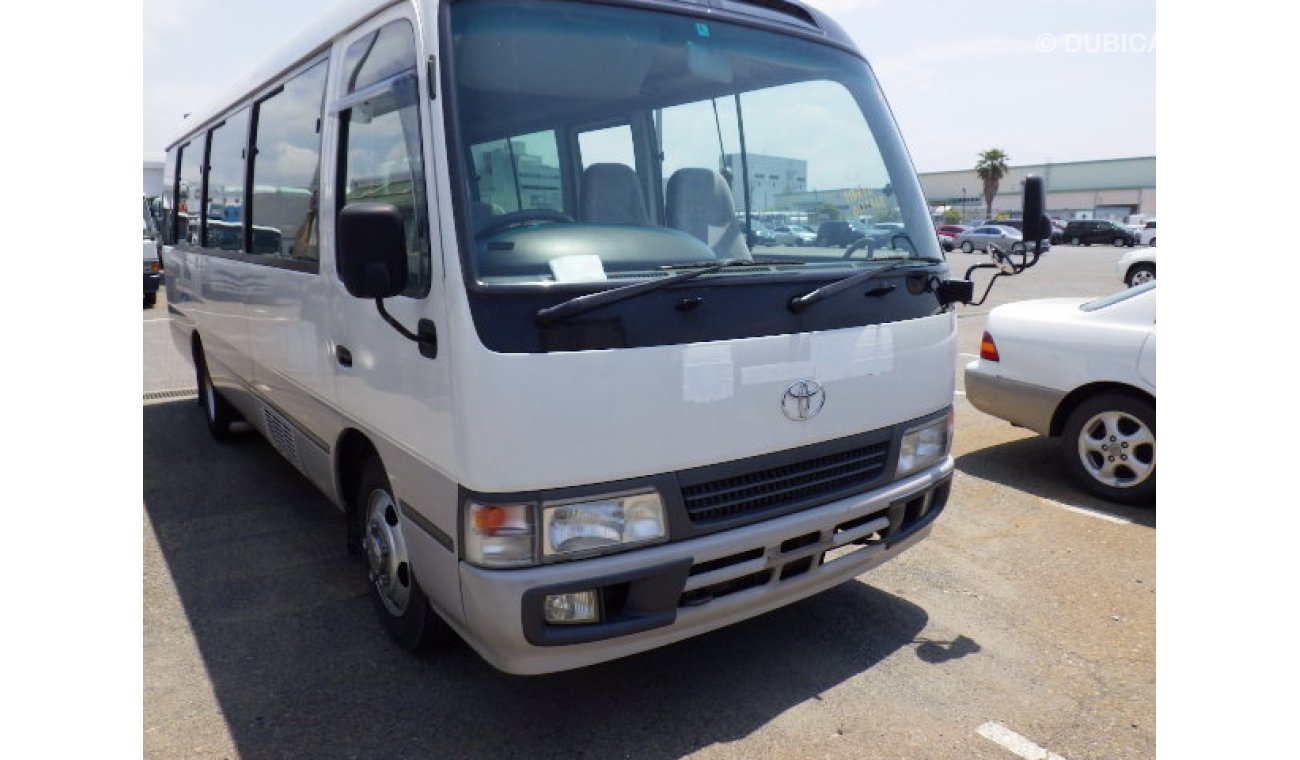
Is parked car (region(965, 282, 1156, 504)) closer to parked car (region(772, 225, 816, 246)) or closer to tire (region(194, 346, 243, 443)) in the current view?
parked car (region(772, 225, 816, 246))

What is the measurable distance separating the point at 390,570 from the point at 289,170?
195cm

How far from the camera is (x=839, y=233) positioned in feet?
11.5

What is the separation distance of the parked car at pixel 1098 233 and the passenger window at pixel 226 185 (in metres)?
48.7

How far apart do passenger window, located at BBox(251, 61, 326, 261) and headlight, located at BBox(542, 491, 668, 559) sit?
71.9 inches

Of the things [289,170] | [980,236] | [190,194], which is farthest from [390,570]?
[980,236]

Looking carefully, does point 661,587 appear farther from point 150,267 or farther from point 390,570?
point 150,267

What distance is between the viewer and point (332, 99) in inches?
143

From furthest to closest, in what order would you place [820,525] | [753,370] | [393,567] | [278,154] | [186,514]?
[186,514]
[278,154]
[393,567]
[820,525]
[753,370]

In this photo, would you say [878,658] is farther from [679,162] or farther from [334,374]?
[334,374]

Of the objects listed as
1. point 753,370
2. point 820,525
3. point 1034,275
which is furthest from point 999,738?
point 1034,275

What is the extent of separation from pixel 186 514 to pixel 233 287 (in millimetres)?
1336

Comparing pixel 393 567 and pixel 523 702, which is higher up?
pixel 393 567

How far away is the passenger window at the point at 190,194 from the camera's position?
6500 mm

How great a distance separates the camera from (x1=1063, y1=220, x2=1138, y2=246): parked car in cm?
4656
